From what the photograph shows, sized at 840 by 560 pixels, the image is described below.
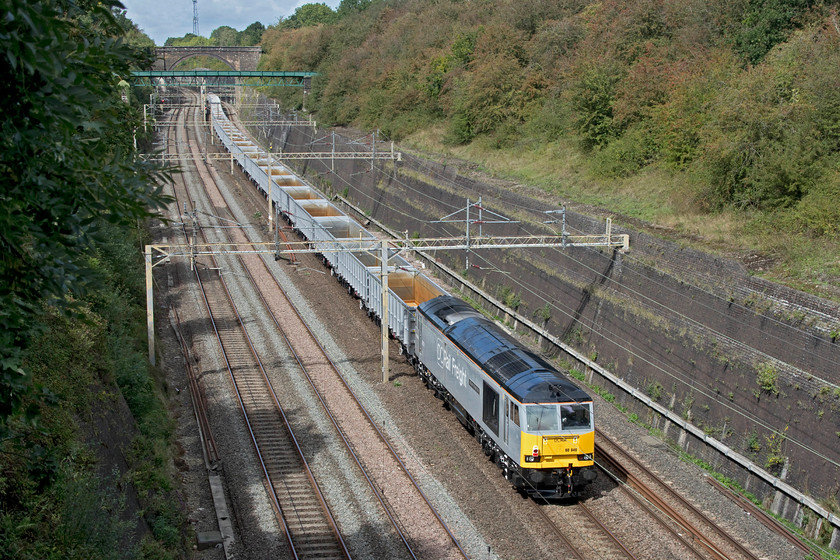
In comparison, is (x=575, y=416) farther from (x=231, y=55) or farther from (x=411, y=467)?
(x=231, y=55)

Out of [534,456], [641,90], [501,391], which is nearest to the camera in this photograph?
[534,456]

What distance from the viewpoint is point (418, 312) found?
23.1 meters

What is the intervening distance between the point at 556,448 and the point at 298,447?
21.7ft

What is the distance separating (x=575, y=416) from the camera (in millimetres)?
15945

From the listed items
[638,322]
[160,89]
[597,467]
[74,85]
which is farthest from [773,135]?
[160,89]

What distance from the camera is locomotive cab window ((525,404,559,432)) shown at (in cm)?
1569

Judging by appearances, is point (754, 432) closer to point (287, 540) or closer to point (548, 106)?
point (287, 540)

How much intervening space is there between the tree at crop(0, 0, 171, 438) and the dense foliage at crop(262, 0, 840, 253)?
21631 mm

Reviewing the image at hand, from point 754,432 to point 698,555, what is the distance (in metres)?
4.83

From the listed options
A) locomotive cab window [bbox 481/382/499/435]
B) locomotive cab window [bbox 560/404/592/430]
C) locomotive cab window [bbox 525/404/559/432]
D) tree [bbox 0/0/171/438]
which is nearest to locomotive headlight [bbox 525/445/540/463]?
locomotive cab window [bbox 525/404/559/432]

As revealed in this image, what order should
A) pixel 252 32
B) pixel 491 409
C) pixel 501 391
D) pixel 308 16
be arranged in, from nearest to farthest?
pixel 501 391, pixel 491 409, pixel 308 16, pixel 252 32

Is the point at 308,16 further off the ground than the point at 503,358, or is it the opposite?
the point at 308,16

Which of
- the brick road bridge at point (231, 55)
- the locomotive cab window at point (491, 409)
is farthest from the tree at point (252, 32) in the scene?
the locomotive cab window at point (491, 409)

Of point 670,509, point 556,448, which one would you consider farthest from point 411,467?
point 670,509
